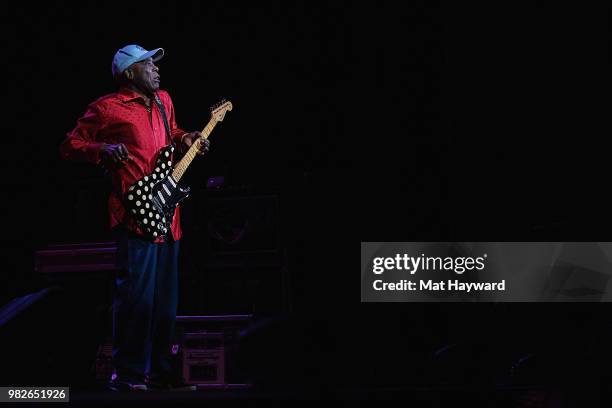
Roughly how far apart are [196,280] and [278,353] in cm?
133

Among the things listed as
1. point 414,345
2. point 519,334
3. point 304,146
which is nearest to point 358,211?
point 304,146

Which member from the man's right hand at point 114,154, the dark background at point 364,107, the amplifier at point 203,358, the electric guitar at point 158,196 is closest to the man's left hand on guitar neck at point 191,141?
the electric guitar at point 158,196

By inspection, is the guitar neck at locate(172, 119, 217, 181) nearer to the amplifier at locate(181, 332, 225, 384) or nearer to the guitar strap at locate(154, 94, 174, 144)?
the guitar strap at locate(154, 94, 174, 144)

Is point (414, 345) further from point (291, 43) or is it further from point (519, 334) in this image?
point (291, 43)

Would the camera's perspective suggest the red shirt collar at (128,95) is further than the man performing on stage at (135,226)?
Yes

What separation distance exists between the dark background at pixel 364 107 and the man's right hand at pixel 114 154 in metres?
2.26

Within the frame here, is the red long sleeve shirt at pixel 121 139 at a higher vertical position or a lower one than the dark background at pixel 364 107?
lower

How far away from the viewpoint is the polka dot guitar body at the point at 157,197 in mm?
2994

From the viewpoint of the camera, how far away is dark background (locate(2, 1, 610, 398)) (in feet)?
17.3

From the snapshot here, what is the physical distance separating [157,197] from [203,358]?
4.27 feet

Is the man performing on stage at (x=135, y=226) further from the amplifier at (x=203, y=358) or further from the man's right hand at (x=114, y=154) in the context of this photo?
the amplifier at (x=203, y=358)

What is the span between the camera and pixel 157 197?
120 inches

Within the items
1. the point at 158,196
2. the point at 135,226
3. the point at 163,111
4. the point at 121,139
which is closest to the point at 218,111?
the point at 163,111

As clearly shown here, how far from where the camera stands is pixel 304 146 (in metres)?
5.60
